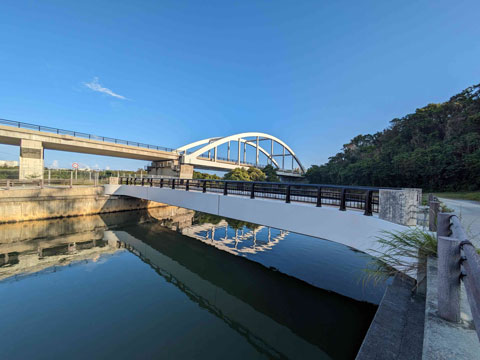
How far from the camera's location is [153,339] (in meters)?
4.50

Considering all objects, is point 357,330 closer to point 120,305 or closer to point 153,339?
point 153,339

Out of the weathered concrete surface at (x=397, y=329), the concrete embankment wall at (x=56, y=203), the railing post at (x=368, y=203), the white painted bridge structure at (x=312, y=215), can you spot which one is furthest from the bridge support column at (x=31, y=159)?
the weathered concrete surface at (x=397, y=329)

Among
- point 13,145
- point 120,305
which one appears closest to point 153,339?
point 120,305

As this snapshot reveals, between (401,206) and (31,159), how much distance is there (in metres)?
31.8

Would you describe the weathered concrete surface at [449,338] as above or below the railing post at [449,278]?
below

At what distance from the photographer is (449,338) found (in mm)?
1554

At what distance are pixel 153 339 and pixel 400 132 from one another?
4484cm

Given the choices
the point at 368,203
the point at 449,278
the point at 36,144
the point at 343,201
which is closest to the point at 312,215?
the point at 343,201

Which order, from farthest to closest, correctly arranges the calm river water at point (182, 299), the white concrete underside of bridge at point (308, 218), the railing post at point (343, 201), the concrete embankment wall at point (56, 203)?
the concrete embankment wall at point (56, 203)
the railing post at point (343, 201)
the white concrete underside of bridge at point (308, 218)
the calm river water at point (182, 299)

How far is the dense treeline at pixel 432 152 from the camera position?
22.0 m

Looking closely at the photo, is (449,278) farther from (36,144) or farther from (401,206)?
(36,144)

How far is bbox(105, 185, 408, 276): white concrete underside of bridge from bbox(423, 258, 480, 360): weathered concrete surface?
304cm

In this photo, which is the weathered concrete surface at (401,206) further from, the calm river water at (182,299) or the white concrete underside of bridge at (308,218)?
the calm river water at (182,299)

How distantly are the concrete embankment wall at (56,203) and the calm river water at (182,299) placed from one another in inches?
144
